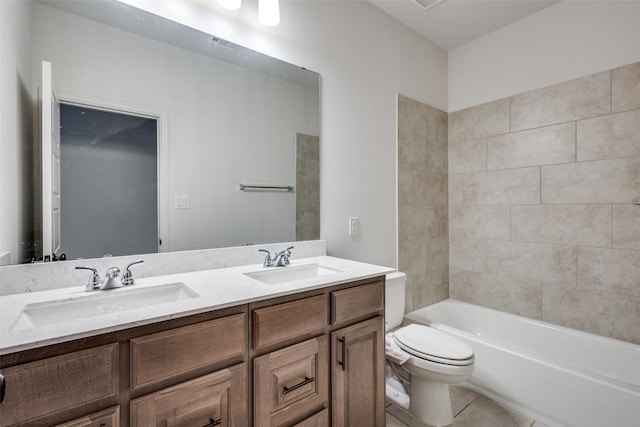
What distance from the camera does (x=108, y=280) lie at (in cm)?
107

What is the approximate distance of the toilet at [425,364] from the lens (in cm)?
150

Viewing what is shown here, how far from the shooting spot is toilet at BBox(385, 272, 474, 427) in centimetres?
150

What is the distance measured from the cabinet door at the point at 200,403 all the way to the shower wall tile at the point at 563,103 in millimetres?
2532

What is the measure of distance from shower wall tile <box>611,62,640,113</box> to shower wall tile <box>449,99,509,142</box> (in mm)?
610

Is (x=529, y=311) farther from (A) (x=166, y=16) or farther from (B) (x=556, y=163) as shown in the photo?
(A) (x=166, y=16)

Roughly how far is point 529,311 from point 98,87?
2954 millimetres

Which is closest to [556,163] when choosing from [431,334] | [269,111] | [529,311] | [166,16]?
[529,311]

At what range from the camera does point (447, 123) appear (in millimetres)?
2727

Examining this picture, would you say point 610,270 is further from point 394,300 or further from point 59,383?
point 59,383

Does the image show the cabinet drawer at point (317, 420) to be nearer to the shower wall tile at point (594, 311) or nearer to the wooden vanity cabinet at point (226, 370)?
the wooden vanity cabinet at point (226, 370)

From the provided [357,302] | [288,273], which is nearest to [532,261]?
[357,302]

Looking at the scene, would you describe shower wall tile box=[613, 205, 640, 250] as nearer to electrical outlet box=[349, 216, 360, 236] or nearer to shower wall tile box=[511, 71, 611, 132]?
shower wall tile box=[511, 71, 611, 132]

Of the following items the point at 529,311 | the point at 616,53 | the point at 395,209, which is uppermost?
the point at 616,53

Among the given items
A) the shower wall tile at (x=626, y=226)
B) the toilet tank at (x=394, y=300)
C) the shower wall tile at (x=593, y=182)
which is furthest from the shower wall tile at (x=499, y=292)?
the toilet tank at (x=394, y=300)
